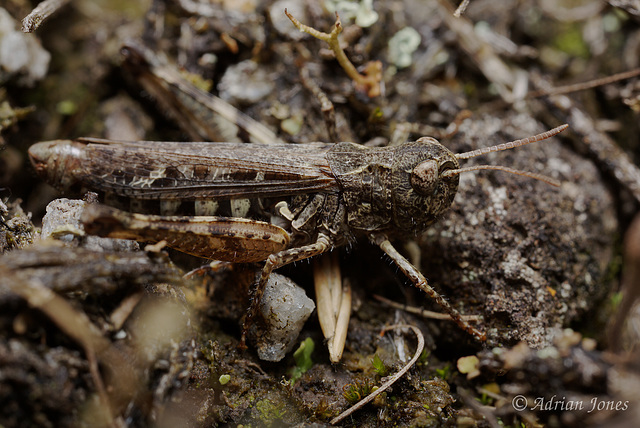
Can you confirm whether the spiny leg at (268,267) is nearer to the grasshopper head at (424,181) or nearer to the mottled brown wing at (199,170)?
the mottled brown wing at (199,170)

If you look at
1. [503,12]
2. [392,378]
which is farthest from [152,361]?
[503,12]

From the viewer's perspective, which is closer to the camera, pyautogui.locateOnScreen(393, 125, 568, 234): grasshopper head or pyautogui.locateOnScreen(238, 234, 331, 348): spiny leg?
pyautogui.locateOnScreen(238, 234, 331, 348): spiny leg

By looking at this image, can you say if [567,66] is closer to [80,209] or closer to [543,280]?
[543,280]

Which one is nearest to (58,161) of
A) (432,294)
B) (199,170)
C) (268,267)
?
(199,170)

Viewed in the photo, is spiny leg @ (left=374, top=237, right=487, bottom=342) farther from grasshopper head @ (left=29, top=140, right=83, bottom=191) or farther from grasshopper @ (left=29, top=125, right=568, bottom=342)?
grasshopper head @ (left=29, top=140, right=83, bottom=191)

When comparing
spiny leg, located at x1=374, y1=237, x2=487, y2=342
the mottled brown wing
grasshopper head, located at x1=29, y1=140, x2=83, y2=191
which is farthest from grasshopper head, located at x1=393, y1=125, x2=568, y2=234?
grasshopper head, located at x1=29, y1=140, x2=83, y2=191

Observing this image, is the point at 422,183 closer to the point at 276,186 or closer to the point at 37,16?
the point at 276,186
